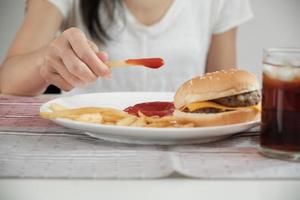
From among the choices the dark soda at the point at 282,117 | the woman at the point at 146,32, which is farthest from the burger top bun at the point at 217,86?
the woman at the point at 146,32

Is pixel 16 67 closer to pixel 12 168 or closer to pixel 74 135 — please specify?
pixel 74 135

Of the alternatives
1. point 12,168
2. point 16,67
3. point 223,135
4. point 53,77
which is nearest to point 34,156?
point 12,168

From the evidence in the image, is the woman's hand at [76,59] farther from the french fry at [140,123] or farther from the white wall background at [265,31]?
the white wall background at [265,31]

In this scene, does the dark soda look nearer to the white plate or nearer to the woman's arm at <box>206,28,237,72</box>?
the white plate

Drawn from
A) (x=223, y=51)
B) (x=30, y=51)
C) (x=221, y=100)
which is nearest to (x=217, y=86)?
(x=221, y=100)

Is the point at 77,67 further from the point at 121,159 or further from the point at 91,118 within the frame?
the point at 121,159
